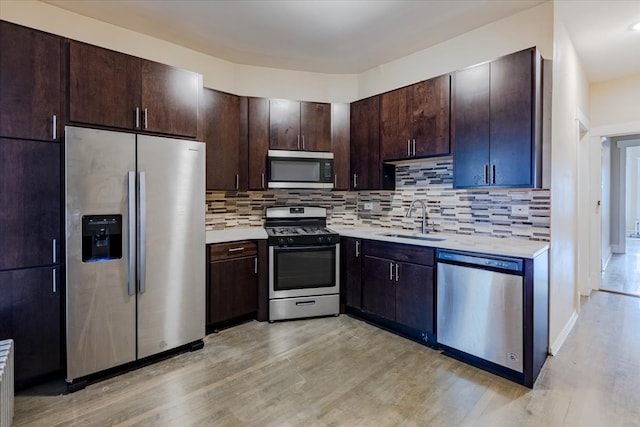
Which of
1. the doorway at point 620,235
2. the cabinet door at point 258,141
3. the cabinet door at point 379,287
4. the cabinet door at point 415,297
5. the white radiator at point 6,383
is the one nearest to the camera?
the white radiator at point 6,383

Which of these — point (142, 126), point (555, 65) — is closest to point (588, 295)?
point (555, 65)

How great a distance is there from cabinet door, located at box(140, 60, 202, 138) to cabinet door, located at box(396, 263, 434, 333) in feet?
7.14

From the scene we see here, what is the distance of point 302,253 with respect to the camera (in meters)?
3.37

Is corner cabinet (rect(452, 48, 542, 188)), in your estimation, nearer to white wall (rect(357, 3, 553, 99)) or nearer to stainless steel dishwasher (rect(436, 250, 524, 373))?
white wall (rect(357, 3, 553, 99))

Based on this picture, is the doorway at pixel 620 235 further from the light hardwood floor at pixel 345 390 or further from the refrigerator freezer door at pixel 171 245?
the refrigerator freezer door at pixel 171 245

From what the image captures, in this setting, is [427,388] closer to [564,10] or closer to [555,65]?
[555,65]

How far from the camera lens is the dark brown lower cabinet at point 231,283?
9.91ft

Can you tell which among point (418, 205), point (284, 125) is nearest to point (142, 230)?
point (284, 125)

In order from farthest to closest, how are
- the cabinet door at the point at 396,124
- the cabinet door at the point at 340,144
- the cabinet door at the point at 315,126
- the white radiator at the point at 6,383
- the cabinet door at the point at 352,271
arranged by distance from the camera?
the cabinet door at the point at 340,144 → the cabinet door at the point at 315,126 → the cabinet door at the point at 352,271 → the cabinet door at the point at 396,124 → the white radiator at the point at 6,383

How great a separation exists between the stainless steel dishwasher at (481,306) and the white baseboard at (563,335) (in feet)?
2.16

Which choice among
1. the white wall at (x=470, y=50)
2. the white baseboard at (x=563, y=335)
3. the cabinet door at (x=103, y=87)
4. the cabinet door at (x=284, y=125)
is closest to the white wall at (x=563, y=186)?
the white baseboard at (x=563, y=335)

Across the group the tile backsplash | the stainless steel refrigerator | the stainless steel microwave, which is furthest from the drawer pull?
the stainless steel microwave

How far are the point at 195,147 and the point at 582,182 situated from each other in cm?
432

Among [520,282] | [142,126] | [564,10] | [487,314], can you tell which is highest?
[564,10]
